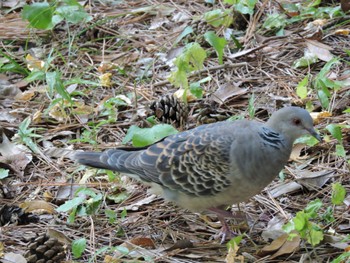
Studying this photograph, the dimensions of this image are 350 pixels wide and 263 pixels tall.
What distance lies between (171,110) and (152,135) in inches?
16.2

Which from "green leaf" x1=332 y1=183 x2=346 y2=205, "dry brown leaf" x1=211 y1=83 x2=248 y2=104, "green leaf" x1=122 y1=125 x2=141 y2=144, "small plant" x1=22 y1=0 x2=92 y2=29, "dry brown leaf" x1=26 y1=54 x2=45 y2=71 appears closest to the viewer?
"green leaf" x1=332 y1=183 x2=346 y2=205

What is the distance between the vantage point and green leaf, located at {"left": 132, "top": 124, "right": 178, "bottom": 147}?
4.24m

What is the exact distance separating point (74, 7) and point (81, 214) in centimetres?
210

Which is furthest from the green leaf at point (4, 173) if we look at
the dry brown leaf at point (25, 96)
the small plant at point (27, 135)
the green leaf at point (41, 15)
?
the green leaf at point (41, 15)

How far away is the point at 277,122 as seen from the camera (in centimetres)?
368

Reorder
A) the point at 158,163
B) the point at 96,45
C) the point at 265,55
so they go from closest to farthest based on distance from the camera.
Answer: the point at 158,163, the point at 265,55, the point at 96,45

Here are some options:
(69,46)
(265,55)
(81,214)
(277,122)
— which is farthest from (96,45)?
(277,122)

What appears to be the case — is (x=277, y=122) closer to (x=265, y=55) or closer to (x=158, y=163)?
(x=158, y=163)

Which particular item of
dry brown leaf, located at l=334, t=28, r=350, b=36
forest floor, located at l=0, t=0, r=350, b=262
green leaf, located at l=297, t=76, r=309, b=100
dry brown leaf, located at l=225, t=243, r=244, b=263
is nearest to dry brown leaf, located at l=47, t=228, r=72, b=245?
forest floor, located at l=0, t=0, r=350, b=262

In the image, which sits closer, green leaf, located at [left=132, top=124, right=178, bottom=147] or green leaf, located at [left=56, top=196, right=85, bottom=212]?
green leaf, located at [left=56, top=196, right=85, bottom=212]

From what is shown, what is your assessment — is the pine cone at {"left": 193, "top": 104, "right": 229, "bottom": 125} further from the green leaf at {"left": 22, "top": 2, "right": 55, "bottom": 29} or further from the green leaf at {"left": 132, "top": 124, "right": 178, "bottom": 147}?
the green leaf at {"left": 22, "top": 2, "right": 55, "bottom": 29}

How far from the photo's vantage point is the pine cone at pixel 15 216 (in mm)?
3934

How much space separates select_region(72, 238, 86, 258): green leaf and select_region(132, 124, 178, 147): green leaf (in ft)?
2.65

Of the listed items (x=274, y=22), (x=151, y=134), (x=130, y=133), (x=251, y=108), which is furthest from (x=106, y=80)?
(x=274, y=22)
